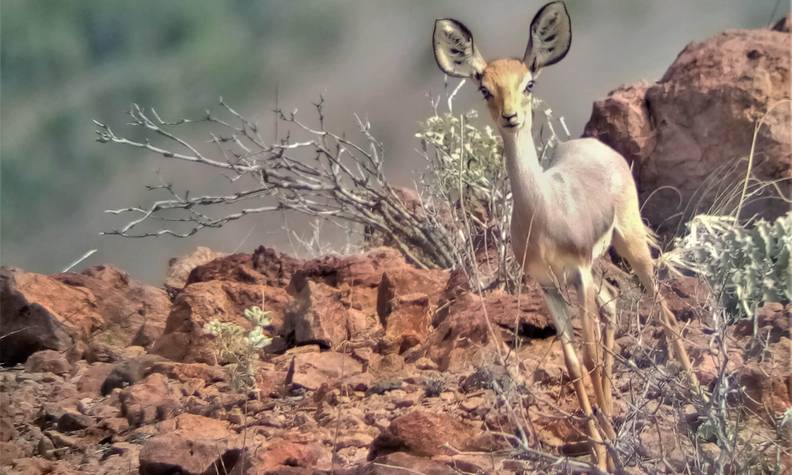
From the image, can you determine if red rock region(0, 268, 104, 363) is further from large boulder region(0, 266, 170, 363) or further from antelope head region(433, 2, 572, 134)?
antelope head region(433, 2, 572, 134)

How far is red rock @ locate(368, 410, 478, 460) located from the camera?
4742 mm

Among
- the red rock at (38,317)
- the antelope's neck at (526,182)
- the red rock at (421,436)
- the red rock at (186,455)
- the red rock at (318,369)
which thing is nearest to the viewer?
the red rock at (421,436)

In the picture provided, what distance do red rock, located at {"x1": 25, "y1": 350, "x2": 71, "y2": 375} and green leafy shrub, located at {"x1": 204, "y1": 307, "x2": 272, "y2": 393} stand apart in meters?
1.17

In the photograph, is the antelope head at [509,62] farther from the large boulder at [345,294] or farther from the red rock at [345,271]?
the red rock at [345,271]

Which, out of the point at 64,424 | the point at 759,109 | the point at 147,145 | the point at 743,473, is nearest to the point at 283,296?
the point at 147,145

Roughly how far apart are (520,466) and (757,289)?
2936mm

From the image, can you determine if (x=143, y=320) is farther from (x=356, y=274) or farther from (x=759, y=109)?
(x=759, y=109)

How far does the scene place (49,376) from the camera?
23.0 feet

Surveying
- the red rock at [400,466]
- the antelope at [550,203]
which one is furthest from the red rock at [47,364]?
the antelope at [550,203]

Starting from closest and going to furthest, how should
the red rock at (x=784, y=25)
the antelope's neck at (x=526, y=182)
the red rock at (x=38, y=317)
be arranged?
the antelope's neck at (x=526, y=182) → the red rock at (x=38, y=317) → the red rock at (x=784, y=25)

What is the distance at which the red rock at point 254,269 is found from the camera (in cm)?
864

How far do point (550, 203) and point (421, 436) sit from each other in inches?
60.2

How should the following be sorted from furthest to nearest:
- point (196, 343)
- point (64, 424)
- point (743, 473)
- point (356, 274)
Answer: point (356, 274) → point (196, 343) → point (64, 424) → point (743, 473)

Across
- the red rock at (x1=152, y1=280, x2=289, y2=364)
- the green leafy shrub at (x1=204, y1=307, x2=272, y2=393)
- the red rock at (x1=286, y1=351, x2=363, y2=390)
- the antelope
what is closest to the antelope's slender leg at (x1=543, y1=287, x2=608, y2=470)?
the antelope
